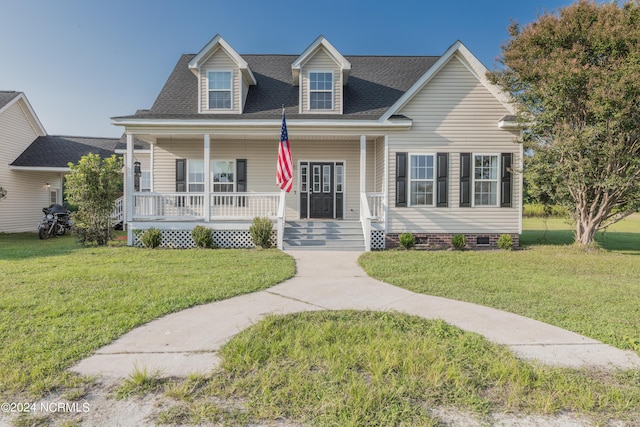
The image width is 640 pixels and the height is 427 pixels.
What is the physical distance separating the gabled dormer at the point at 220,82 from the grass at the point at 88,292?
202 inches

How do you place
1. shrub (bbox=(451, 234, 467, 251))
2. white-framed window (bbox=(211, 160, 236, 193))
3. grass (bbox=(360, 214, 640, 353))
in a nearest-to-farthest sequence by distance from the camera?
grass (bbox=(360, 214, 640, 353)) → shrub (bbox=(451, 234, 467, 251)) → white-framed window (bbox=(211, 160, 236, 193))

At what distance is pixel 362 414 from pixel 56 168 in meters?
18.4

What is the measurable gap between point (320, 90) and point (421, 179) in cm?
450

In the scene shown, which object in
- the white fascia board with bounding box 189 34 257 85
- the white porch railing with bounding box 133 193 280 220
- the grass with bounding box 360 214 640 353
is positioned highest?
the white fascia board with bounding box 189 34 257 85

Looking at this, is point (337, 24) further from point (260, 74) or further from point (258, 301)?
point (258, 301)

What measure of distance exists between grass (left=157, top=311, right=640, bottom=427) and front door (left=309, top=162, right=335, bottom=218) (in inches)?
334

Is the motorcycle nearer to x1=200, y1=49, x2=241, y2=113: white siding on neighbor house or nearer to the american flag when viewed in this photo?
x1=200, y1=49, x2=241, y2=113: white siding on neighbor house

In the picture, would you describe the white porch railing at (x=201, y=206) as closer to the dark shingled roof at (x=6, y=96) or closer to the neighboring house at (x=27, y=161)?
the neighboring house at (x=27, y=161)

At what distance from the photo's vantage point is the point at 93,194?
9.55 m

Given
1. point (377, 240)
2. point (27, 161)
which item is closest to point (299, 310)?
point (377, 240)

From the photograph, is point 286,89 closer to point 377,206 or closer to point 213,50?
point 213,50

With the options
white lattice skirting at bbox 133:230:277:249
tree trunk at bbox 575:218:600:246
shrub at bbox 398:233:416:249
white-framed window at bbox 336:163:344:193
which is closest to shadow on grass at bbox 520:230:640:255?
tree trunk at bbox 575:218:600:246

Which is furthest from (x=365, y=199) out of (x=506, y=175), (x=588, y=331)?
(x=588, y=331)

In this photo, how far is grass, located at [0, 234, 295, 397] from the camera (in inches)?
109
